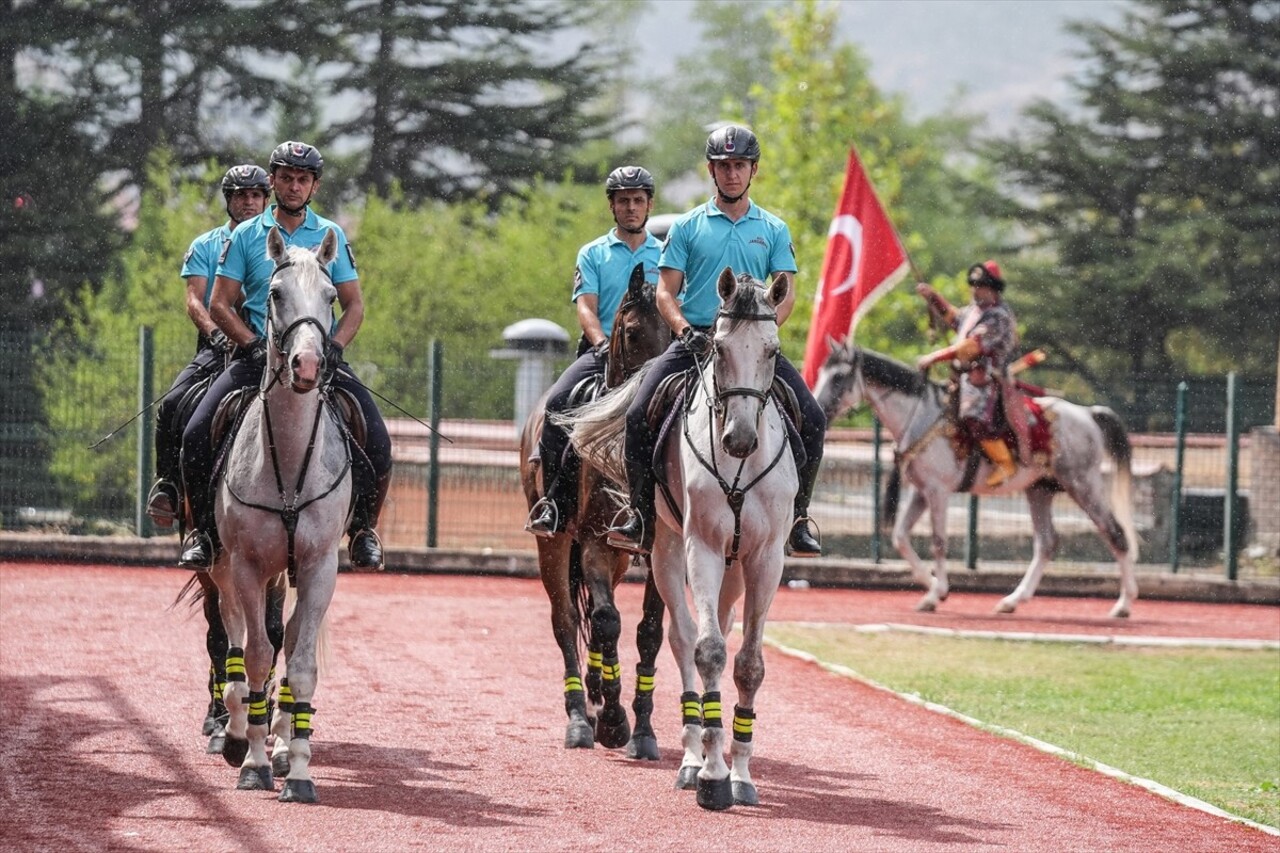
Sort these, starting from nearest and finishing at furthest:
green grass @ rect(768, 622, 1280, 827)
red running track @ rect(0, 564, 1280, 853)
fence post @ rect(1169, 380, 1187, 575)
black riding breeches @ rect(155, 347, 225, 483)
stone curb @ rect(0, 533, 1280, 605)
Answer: red running track @ rect(0, 564, 1280, 853) → black riding breeches @ rect(155, 347, 225, 483) → green grass @ rect(768, 622, 1280, 827) → stone curb @ rect(0, 533, 1280, 605) → fence post @ rect(1169, 380, 1187, 575)

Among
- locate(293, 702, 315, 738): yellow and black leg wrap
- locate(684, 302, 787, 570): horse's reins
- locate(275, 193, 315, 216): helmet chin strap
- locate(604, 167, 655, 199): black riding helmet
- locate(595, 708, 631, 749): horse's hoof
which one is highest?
locate(604, 167, 655, 199): black riding helmet

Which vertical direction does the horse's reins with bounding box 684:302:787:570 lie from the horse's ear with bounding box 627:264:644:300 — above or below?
below

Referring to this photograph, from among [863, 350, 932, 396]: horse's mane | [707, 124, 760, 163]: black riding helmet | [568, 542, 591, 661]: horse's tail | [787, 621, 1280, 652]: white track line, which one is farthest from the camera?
[863, 350, 932, 396]: horse's mane

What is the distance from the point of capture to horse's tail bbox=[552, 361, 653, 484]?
10312mm

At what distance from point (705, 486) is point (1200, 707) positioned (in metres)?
5.99

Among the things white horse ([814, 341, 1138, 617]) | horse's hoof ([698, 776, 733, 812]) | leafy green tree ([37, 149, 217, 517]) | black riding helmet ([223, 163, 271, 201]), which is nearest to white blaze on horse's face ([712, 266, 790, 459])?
horse's hoof ([698, 776, 733, 812])

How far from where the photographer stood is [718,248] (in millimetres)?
10141

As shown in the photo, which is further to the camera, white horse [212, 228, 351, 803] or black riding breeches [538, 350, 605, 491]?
black riding breeches [538, 350, 605, 491]

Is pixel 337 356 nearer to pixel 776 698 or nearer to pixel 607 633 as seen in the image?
pixel 607 633

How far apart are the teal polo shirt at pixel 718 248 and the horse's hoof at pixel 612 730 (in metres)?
2.35

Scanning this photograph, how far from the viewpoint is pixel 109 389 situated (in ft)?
73.3

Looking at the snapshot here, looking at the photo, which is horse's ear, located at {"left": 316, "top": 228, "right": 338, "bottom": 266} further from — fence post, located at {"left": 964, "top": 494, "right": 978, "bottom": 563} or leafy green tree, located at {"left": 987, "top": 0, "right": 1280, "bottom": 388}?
leafy green tree, located at {"left": 987, "top": 0, "right": 1280, "bottom": 388}

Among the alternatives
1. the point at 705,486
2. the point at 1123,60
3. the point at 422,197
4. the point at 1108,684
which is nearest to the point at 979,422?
the point at 1108,684

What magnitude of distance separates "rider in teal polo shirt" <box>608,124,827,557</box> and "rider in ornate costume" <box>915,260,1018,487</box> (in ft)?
31.9
